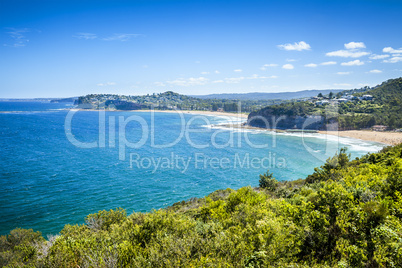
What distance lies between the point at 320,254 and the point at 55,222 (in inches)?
1172

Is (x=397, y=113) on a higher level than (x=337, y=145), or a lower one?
higher

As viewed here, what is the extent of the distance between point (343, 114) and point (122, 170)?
113 metres

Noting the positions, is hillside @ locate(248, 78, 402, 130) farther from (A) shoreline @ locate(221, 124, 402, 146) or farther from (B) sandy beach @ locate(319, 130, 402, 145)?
(B) sandy beach @ locate(319, 130, 402, 145)

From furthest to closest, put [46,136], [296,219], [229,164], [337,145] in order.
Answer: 1. [46,136]
2. [337,145]
3. [229,164]
4. [296,219]

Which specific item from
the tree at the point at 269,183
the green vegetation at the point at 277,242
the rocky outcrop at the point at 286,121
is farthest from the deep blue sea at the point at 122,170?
the rocky outcrop at the point at 286,121

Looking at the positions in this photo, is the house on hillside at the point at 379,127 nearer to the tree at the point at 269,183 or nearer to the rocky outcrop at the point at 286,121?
the rocky outcrop at the point at 286,121

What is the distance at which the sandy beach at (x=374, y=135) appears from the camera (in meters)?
79.4

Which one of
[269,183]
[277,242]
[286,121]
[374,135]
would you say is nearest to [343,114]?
[374,135]

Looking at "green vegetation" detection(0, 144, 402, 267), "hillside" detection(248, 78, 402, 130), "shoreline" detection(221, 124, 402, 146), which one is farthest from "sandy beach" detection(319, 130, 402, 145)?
"green vegetation" detection(0, 144, 402, 267)

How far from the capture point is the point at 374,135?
8906 centimetres

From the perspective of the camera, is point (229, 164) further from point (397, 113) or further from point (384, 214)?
point (397, 113)

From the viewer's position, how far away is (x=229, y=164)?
55219mm

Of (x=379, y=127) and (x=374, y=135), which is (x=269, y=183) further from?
(x=379, y=127)

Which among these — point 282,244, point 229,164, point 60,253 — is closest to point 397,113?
point 229,164
